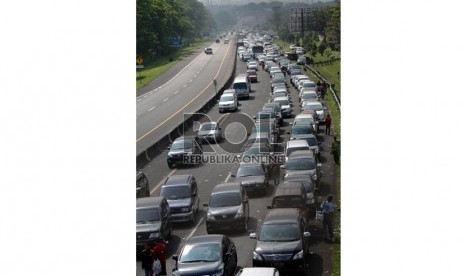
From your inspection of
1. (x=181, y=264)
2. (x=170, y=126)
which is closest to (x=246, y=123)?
(x=170, y=126)

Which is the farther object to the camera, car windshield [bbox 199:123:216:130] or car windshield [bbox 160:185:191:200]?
car windshield [bbox 199:123:216:130]

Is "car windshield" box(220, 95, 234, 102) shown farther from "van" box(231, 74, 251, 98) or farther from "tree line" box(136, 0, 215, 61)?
"tree line" box(136, 0, 215, 61)

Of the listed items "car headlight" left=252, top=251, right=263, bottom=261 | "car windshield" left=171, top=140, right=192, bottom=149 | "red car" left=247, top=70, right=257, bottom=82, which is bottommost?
"car headlight" left=252, top=251, right=263, bottom=261

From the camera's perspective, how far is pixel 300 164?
27656 mm

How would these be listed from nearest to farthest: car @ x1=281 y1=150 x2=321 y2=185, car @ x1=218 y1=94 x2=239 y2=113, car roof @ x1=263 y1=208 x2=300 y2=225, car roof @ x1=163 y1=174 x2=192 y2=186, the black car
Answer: the black car
car roof @ x1=263 y1=208 x2=300 y2=225
car roof @ x1=163 y1=174 x2=192 y2=186
car @ x1=281 y1=150 x2=321 y2=185
car @ x1=218 y1=94 x2=239 y2=113

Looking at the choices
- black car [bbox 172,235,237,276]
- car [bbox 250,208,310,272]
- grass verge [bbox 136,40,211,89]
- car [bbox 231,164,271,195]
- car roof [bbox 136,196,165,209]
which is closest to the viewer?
black car [bbox 172,235,237,276]

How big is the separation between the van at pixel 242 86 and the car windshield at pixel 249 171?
4.43 meters

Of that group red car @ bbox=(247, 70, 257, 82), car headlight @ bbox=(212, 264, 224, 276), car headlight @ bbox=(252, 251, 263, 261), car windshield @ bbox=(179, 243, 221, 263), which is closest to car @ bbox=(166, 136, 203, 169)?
red car @ bbox=(247, 70, 257, 82)

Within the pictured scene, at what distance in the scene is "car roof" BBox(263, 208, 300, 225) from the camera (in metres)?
22.6

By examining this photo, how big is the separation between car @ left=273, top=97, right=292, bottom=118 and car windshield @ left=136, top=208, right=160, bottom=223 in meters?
7.70

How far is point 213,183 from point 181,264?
5.27 meters

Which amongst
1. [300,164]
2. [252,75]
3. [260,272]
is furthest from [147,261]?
[252,75]

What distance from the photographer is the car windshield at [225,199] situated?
24797 mm
